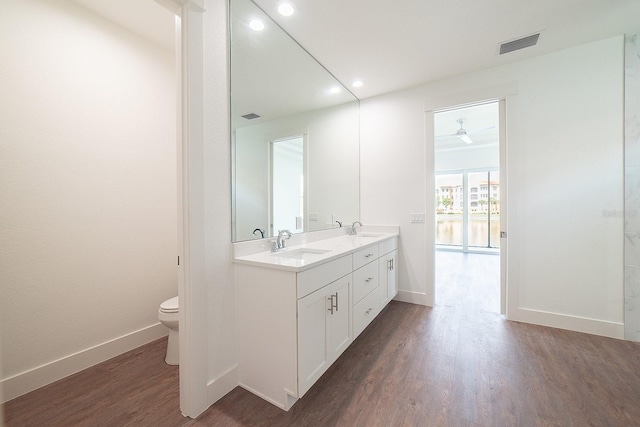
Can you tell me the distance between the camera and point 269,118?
89.5 inches

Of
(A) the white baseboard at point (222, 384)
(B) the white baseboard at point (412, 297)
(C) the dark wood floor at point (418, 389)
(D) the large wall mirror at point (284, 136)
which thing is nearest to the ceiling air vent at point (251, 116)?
(D) the large wall mirror at point (284, 136)

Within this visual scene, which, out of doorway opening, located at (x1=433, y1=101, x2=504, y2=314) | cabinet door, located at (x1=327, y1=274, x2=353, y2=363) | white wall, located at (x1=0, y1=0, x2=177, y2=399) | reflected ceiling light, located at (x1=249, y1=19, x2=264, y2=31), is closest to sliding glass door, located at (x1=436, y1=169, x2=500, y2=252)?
doorway opening, located at (x1=433, y1=101, x2=504, y2=314)

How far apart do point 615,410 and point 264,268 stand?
2233mm

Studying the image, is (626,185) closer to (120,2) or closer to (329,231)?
(329,231)

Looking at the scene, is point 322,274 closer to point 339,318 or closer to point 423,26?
point 339,318

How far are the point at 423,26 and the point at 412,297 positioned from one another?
2846mm

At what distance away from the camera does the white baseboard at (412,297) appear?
10.4 feet

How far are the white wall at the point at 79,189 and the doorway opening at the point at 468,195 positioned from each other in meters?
4.29

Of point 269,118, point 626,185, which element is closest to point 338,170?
point 269,118

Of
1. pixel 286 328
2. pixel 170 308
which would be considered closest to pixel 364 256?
pixel 286 328

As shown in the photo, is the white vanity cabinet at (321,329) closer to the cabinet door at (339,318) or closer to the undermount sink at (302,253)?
the cabinet door at (339,318)

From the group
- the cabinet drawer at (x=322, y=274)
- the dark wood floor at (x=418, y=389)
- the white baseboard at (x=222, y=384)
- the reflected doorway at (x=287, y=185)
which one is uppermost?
the reflected doorway at (x=287, y=185)

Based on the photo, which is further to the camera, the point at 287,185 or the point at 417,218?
the point at 417,218

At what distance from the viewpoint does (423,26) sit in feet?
6.95
